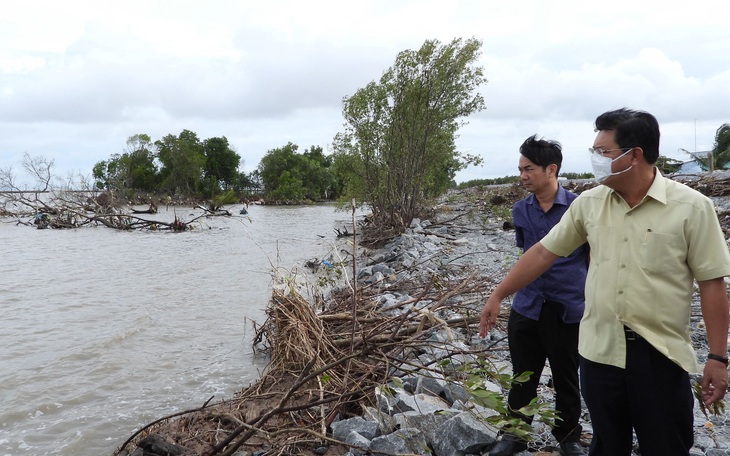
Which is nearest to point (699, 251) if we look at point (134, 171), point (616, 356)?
point (616, 356)

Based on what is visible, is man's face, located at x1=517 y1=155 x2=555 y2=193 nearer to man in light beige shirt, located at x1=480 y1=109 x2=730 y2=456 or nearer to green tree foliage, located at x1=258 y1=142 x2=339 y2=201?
man in light beige shirt, located at x1=480 y1=109 x2=730 y2=456

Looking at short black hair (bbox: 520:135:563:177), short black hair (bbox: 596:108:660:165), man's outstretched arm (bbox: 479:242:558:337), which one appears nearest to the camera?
short black hair (bbox: 596:108:660:165)

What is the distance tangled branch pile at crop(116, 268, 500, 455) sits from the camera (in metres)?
2.98

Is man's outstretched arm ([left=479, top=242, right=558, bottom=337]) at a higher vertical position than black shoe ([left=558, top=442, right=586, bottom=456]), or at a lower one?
higher

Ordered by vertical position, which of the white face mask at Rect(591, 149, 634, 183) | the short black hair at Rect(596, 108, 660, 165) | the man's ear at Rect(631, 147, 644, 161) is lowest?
the white face mask at Rect(591, 149, 634, 183)

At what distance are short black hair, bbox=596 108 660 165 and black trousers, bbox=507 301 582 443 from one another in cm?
102

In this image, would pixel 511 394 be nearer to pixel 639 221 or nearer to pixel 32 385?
pixel 639 221

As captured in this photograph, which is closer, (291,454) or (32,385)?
(291,454)

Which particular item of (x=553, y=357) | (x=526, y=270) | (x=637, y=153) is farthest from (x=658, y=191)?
(x=553, y=357)

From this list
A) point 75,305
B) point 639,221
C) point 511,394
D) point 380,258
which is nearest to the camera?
point 639,221

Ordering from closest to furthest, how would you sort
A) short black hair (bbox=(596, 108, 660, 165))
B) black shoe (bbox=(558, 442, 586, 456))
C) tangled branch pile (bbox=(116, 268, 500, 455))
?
short black hair (bbox=(596, 108, 660, 165)) → black shoe (bbox=(558, 442, 586, 456)) → tangled branch pile (bbox=(116, 268, 500, 455))

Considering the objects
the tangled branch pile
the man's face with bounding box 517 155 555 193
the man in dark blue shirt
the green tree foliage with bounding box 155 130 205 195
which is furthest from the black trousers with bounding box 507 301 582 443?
the green tree foliage with bounding box 155 130 205 195

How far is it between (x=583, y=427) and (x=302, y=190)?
5905 cm

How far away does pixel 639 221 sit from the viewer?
1821mm
